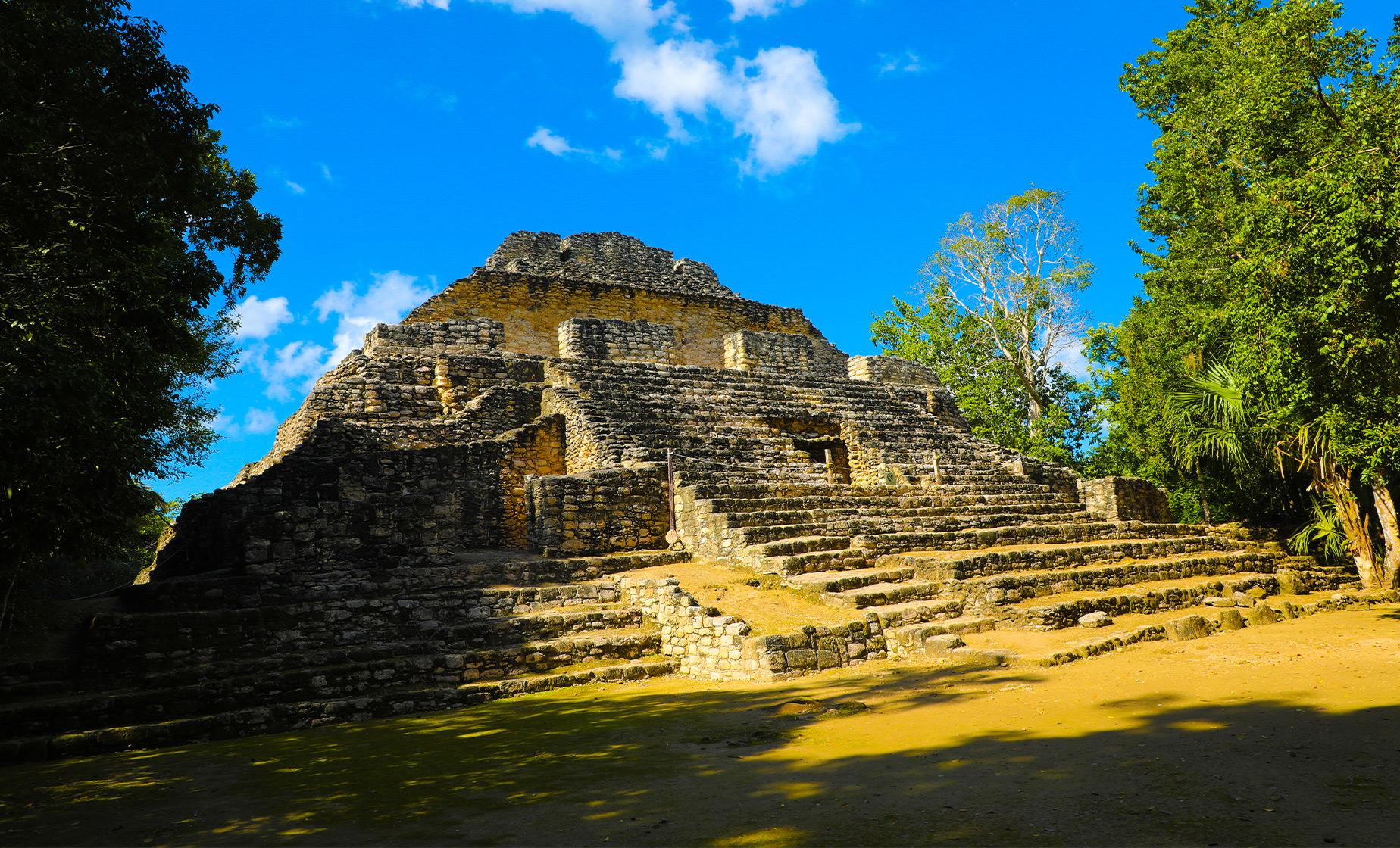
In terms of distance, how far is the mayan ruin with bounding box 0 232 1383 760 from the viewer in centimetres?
739

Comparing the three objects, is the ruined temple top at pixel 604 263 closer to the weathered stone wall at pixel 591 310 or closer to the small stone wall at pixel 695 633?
the weathered stone wall at pixel 591 310

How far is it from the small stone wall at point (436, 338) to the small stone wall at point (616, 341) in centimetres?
133

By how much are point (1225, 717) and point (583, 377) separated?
10.8 metres

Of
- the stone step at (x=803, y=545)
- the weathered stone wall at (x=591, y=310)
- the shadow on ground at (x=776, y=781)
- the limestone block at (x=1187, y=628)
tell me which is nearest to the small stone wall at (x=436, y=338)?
the weathered stone wall at (x=591, y=310)

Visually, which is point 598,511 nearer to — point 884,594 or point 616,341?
point 884,594

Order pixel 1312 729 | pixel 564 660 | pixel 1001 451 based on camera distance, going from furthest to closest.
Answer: pixel 1001 451 < pixel 564 660 < pixel 1312 729

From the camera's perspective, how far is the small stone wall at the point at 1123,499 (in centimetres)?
1445

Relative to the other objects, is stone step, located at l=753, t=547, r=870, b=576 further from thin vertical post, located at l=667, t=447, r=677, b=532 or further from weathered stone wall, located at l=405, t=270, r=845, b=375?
weathered stone wall, located at l=405, t=270, r=845, b=375

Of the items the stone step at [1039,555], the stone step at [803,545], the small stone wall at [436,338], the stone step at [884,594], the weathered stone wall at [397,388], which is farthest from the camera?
the small stone wall at [436,338]

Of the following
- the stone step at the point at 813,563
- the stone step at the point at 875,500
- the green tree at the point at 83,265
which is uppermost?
the green tree at the point at 83,265

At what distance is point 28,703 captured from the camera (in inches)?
249

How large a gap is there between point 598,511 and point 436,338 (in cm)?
546

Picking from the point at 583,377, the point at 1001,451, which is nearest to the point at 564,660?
the point at 583,377

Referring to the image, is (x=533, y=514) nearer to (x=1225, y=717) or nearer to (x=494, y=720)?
(x=494, y=720)
